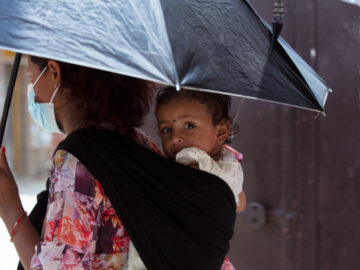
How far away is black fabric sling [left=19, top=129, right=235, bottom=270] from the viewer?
1561 millimetres

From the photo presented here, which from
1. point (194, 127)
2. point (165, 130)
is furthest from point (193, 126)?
point (165, 130)

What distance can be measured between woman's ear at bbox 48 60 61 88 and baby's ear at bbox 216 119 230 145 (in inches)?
26.1

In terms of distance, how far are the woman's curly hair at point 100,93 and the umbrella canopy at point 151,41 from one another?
29 cm

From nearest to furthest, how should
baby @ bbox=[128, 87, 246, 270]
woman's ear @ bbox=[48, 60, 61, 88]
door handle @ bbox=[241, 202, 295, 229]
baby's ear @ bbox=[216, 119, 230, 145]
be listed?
woman's ear @ bbox=[48, 60, 61, 88] < baby @ bbox=[128, 87, 246, 270] < baby's ear @ bbox=[216, 119, 230, 145] < door handle @ bbox=[241, 202, 295, 229]

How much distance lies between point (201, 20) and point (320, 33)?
187 centimetres

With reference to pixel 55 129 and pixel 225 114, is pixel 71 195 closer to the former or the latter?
pixel 55 129

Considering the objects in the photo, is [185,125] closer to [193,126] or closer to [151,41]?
[193,126]

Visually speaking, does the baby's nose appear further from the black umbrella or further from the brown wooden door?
the brown wooden door

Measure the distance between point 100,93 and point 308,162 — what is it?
189 centimetres

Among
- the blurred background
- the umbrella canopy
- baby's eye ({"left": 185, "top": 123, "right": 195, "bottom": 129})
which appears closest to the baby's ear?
baby's eye ({"left": 185, "top": 123, "right": 195, "bottom": 129})

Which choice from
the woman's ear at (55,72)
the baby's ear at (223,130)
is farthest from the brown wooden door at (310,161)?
the woman's ear at (55,72)

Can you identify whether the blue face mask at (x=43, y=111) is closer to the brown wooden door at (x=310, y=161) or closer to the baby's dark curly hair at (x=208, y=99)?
the baby's dark curly hair at (x=208, y=99)

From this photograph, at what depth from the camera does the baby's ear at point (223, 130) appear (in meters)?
2.02

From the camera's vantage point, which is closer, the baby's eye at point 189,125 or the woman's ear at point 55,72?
the woman's ear at point 55,72
